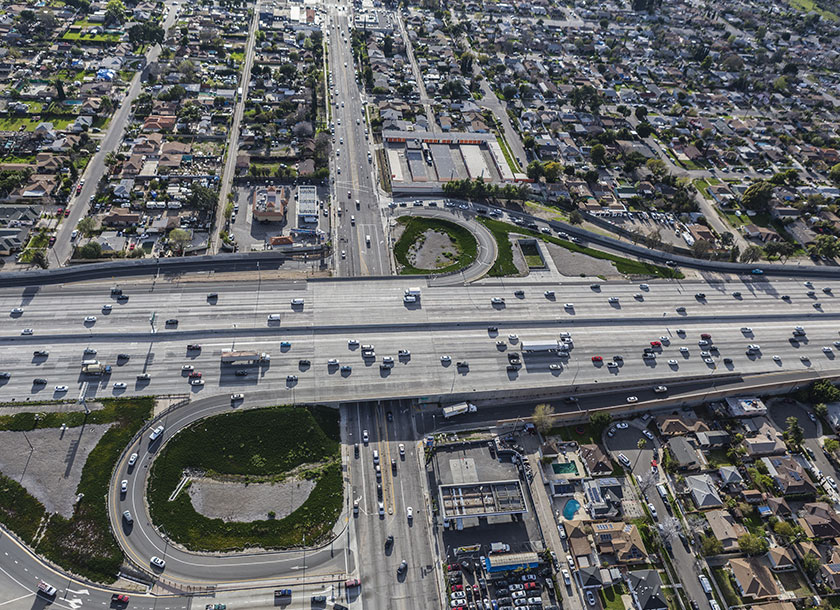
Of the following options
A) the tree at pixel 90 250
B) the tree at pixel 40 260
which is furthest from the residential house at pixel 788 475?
the tree at pixel 40 260

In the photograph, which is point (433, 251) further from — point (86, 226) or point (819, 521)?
point (819, 521)

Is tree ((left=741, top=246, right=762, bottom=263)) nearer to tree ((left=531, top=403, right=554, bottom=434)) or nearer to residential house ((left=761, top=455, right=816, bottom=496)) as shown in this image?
residential house ((left=761, top=455, right=816, bottom=496))

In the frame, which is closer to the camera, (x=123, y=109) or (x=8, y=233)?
(x=8, y=233)

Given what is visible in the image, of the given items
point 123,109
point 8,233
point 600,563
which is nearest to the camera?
point 600,563

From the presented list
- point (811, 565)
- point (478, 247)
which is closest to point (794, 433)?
point (811, 565)

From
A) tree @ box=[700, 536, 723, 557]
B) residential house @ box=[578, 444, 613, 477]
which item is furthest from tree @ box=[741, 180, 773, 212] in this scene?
tree @ box=[700, 536, 723, 557]

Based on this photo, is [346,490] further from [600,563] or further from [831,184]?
[831,184]

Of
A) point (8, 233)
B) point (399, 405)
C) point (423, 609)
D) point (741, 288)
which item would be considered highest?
point (8, 233)

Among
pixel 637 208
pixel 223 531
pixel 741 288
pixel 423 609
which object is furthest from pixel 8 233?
pixel 741 288

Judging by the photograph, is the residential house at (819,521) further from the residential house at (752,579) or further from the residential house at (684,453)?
the residential house at (684,453)
